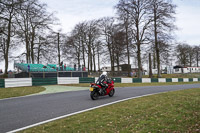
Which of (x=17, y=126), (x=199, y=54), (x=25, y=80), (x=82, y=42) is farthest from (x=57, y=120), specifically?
(x=199, y=54)

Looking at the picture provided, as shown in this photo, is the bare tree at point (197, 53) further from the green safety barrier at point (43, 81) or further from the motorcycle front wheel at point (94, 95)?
the motorcycle front wheel at point (94, 95)

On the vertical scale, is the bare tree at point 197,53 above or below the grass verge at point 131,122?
above

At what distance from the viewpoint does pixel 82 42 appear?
39.5 m

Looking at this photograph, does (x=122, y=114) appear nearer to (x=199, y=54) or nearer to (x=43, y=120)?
(x=43, y=120)

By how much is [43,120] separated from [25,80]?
538 inches

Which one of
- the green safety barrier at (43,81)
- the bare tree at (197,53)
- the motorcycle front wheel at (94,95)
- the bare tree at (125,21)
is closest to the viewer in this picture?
the motorcycle front wheel at (94,95)

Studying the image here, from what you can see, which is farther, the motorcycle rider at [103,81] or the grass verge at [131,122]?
the motorcycle rider at [103,81]

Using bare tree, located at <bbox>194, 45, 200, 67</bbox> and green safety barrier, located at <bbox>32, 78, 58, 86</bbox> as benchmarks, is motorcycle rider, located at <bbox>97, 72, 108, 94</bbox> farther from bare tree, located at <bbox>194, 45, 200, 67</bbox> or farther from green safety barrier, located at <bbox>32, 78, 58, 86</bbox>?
bare tree, located at <bbox>194, 45, 200, 67</bbox>

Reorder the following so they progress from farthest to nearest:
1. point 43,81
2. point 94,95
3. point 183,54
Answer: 1. point 183,54
2. point 43,81
3. point 94,95

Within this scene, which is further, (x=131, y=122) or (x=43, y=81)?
(x=43, y=81)

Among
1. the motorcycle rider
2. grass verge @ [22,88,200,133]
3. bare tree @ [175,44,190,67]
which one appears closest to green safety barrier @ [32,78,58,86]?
the motorcycle rider

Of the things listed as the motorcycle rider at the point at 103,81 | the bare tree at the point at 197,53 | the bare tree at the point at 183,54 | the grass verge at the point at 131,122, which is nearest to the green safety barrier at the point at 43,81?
the motorcycle rider at the point at 103,81

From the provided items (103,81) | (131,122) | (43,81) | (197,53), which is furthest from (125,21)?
(197,53)

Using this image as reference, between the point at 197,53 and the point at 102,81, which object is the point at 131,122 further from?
the point at 197,53
